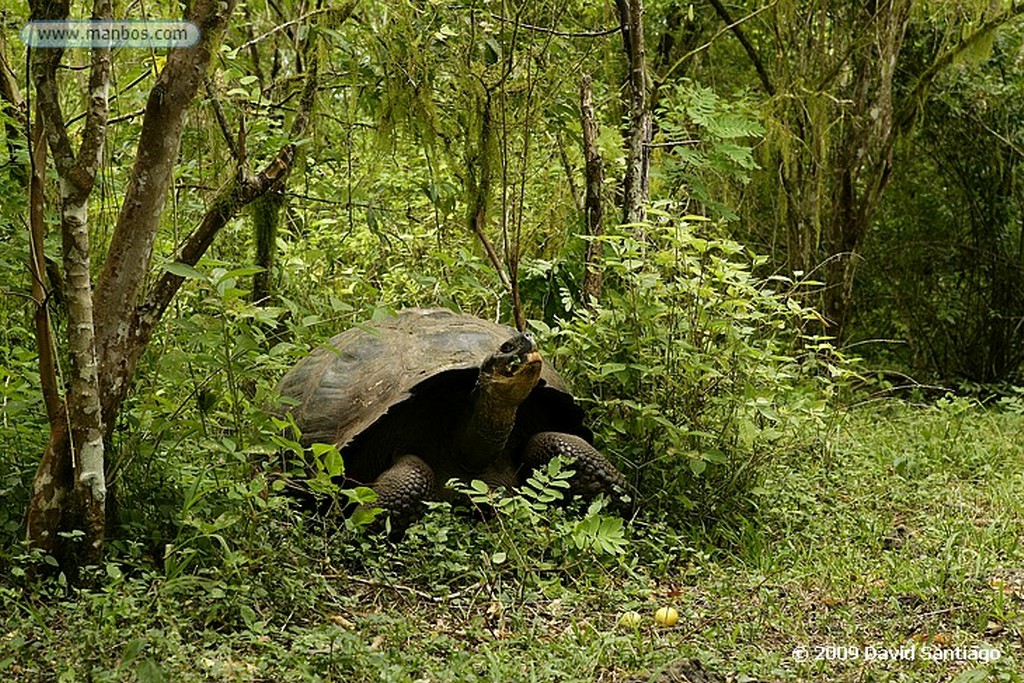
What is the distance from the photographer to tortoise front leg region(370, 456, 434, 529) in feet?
15.3

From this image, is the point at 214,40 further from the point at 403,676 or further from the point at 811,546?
the point at 811,546

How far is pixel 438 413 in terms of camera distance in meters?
5.22

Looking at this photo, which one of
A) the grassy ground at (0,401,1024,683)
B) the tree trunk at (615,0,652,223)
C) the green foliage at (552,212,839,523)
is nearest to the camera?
the grassy ground at (0,401,1024,683)

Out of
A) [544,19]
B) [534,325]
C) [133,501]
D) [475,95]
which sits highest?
[544,19]

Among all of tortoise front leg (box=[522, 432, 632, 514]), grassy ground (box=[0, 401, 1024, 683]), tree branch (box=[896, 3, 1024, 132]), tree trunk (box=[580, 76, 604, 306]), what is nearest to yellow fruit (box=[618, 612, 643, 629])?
grassy ground (box=[0, 401, 1024, 683])

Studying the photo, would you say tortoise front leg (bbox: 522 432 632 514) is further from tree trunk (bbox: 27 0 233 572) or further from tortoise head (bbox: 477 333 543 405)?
tree trunk (bbox: 27 0 233 572)

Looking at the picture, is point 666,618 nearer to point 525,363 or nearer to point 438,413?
point 525,363

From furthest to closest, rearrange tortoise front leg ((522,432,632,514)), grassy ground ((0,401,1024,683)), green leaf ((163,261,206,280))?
tortoise front leg ((522,432,632,514)), green leaf ((163,261,206,280)), grassy ground ((0,401,1024,683))

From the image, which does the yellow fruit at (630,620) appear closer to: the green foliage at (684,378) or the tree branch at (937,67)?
the green foliage at (684,378)

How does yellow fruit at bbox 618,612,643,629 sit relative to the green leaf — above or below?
below

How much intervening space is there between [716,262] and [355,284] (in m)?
2.56

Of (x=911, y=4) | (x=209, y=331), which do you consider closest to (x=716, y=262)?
(x=209, y=331)

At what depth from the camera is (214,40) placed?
3.59m
